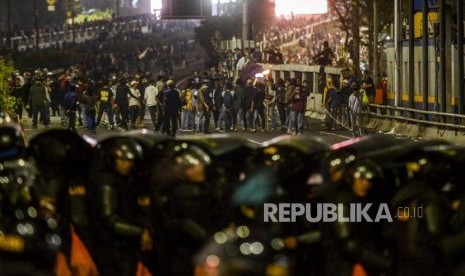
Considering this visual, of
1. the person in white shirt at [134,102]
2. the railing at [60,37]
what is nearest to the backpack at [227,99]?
the person in white shirt at [134,102]

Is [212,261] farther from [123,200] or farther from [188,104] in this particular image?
[188,104]

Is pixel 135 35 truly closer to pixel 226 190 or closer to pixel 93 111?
pixel 93 111

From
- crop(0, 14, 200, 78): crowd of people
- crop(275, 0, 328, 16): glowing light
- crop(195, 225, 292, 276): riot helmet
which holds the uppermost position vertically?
crop(275, 0, 328, 16): glowing light

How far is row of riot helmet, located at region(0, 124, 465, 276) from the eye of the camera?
8.52 metres

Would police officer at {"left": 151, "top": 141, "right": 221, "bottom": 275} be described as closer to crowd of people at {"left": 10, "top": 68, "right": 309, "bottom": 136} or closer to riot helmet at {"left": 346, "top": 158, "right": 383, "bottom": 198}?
riot helmet at {"left": 346, "top": 158, "right": 383, "bottom": 198}

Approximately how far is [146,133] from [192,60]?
280ft

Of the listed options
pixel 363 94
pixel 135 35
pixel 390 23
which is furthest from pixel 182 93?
pixel 135 35

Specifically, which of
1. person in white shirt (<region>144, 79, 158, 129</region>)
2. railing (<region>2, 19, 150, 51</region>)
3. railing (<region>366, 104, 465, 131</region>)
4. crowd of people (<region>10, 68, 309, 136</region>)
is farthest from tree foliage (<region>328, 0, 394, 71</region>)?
railing (<region>2, 19, 150, 51</region>)

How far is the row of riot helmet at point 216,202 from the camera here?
8.52 meters

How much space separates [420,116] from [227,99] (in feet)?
17.9

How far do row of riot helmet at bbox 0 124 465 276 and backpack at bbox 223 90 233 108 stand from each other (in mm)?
27958

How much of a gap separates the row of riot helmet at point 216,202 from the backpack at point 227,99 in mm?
27958

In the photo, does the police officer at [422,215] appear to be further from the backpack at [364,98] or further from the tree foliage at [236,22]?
the tree foliage at [236,22]

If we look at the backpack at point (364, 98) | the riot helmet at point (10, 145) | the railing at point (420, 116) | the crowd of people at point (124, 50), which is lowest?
the railing at point (420, 116)
